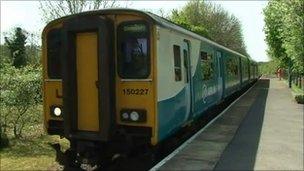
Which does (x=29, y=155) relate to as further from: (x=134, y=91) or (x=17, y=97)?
(x=134, y=91)

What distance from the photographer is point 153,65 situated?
28.2ft

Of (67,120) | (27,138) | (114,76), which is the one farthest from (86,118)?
(27,138)

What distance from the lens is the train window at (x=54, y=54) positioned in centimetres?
971

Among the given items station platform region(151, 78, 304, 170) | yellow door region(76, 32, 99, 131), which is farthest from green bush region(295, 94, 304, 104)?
yellow door region(76, 32, 99, 131)

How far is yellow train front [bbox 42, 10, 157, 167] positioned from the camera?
8.60 meters

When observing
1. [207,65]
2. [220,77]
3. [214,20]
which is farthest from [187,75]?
[214,20]

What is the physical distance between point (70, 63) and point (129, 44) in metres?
1.12

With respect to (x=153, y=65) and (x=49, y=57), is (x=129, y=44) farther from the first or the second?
(x=49, y=57)

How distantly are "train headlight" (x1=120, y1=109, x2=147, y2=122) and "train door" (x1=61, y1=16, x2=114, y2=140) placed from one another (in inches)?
10.2

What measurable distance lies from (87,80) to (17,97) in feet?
13.3

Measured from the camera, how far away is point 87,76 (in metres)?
8.97

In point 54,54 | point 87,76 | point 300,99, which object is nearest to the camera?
point 87,76

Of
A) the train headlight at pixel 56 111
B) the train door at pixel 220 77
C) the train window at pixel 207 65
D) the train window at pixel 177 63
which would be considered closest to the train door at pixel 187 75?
the train window at pixel 177 63

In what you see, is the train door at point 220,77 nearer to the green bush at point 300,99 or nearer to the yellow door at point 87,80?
the green bush at point 300,99
